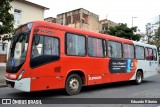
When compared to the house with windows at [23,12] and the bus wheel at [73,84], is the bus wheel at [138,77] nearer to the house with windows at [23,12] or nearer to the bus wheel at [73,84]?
the bus wheel at [73,84]

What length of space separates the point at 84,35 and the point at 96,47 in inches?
38.8

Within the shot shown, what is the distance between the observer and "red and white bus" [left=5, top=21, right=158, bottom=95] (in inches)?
328

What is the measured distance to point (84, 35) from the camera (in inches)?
413

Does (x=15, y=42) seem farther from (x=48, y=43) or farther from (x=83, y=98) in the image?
(x=83, y=98)

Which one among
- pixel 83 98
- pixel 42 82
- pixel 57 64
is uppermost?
pixel 57 64

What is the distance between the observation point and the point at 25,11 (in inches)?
1045

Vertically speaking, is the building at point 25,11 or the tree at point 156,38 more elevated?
the building at point 25,11

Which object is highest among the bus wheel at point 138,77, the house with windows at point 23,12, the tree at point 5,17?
the house with windows at point 23,12

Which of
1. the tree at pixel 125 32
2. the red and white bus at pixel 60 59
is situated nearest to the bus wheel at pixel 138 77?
the red and white bus at pixel 60 59

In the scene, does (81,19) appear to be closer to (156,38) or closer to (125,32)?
(125,32)

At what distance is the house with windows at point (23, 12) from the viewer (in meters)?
24.6

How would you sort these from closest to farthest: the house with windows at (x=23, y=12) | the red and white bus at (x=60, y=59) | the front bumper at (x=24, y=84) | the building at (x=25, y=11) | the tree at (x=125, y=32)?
the front bumper at (x=24, y=84), the red and white bus at (x=60, y=59), the house with windows at (x=23, y=12), the building at (x=25, y=11), the tree at (x=125, y=32)

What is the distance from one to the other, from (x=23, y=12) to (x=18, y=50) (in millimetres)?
18524

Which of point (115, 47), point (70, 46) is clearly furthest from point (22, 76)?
point (115, 47)
